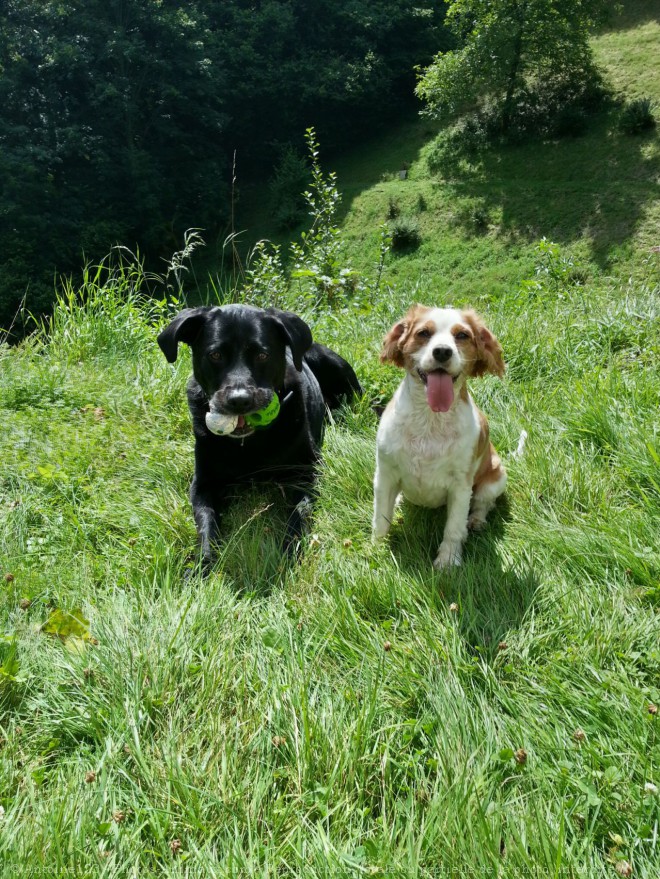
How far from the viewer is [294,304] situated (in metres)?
5.95

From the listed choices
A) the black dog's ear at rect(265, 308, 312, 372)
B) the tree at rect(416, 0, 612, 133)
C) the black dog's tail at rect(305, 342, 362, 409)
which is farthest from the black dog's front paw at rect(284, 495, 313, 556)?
the tree at rect(416, 0, 612, 133)

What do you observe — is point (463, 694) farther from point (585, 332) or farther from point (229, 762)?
point (585, 332)

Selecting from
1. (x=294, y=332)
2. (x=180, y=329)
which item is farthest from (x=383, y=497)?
(x=180, y=329)

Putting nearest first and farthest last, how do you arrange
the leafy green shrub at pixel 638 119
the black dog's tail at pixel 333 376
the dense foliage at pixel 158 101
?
1. the black dog's tail at pixel 333 376
2. the leafy green shrub at pixel 638 119
3. the dense foliage at pixel 158 101

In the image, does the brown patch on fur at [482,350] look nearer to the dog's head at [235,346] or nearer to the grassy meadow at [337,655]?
the grassy meadow at [337,655]

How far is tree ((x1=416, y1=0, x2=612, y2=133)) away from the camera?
2205cm

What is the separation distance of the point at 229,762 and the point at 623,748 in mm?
1035

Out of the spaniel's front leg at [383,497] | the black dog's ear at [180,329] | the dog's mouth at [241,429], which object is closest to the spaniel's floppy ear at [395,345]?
the spaniel's front leg at [383,497]

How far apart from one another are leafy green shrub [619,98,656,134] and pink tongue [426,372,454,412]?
23.7 metres

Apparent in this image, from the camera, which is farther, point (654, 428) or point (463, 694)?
point (654, 428)

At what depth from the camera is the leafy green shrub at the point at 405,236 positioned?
68.4ft

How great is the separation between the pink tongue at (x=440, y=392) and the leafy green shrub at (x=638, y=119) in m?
23.7

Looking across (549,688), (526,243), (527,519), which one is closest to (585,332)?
(527,519)

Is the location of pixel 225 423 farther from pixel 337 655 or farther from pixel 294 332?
pixel 337 655
